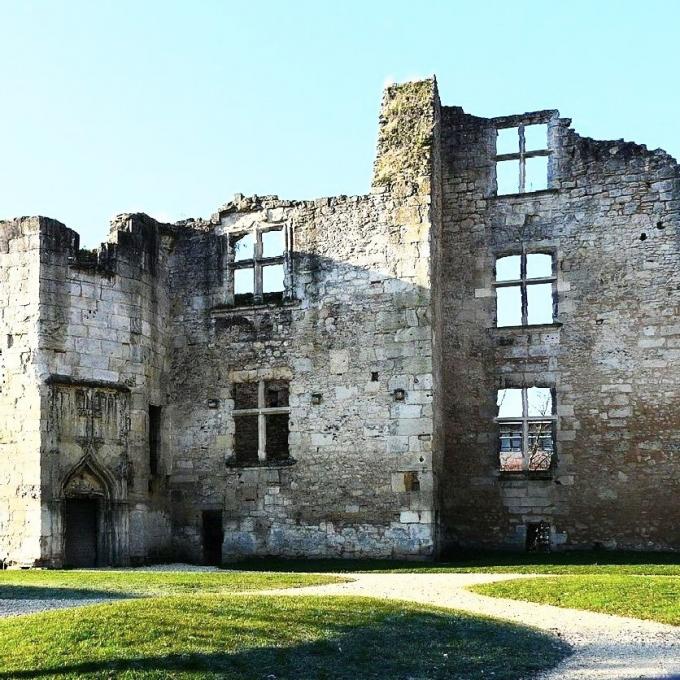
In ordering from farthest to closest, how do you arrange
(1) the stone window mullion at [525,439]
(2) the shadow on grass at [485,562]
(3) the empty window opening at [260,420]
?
(3) the empty window opening at [260,420] < (1) the stone window mullion at [525,439] < (2) the shadow on grass at [485,562]

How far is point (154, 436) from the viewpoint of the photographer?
1950 centimetres

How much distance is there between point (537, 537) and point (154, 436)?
758cm

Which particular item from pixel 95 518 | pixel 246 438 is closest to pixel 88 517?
pixel 95 518

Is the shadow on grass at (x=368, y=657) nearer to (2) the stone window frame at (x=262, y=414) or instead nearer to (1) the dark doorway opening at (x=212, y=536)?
(2) the stone window frame at (x=262, y=414)

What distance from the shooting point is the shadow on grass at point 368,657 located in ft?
24.2

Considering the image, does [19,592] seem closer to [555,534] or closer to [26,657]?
[26,657]

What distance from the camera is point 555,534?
18.6m

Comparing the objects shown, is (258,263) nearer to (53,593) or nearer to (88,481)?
(88,481)

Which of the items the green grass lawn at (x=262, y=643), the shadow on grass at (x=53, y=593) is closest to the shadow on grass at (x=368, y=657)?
the green grass lawn at (x=262, y=643)

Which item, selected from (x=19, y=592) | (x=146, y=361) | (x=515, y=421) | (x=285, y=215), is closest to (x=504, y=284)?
(x=515, y=421)

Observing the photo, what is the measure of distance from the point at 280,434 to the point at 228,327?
7.72 feet

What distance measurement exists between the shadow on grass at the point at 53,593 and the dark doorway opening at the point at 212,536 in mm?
6968

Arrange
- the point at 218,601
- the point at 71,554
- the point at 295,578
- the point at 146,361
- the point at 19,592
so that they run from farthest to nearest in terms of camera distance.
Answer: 1. the point at 146,361
2. the point at 71,554
3. the point at 295,578
4. the point at 19,592
5. the point at 218,601

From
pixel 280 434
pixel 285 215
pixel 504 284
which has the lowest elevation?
pixel 280 434
